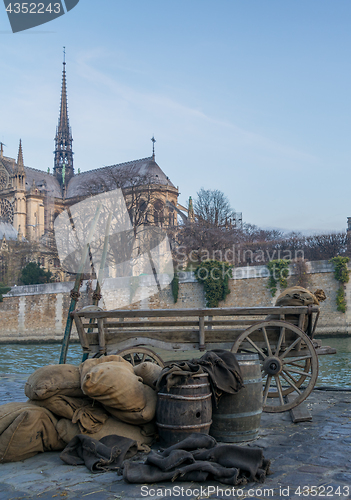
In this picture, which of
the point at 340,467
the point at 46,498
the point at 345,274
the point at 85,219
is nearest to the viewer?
the point at 46,498

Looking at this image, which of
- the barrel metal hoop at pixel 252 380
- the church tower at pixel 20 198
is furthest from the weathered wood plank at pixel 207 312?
the church tower at pixel 20 198

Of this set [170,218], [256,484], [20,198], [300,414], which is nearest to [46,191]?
[20,198]

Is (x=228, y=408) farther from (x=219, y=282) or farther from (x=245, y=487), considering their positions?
(x=219, y=282)

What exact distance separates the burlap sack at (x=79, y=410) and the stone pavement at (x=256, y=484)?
1.09 ft

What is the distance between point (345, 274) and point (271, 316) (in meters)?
20.4

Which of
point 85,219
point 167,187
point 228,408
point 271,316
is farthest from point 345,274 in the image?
point 167,187

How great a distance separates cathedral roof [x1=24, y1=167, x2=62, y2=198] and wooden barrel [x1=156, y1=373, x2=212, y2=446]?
60128 millimetres

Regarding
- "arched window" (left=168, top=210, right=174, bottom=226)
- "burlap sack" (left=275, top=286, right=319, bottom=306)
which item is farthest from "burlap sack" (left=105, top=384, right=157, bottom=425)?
"arched window" (left=168, top=210, right=174, bottom=226)

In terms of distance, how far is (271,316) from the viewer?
576 cm

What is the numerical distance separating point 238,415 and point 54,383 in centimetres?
164

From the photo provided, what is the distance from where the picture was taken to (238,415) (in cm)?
418

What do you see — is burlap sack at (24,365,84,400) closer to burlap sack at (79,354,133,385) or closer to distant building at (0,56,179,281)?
burlap sack at (79,354,133,385)

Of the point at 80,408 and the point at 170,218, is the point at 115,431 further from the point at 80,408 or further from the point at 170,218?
the point at 170,218

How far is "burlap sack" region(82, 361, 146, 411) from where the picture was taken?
3.96 meters
